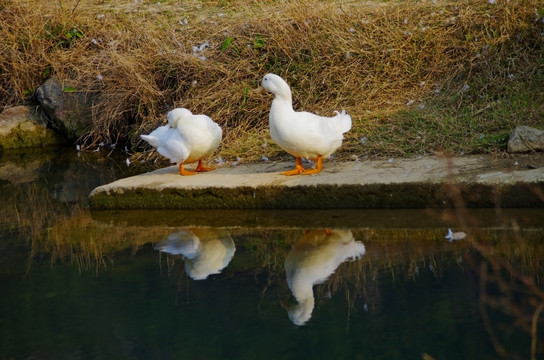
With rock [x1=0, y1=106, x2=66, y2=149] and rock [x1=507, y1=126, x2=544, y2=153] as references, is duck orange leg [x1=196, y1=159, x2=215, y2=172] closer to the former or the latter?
rock [x1=507, y1=126, x2=544, y2=153]

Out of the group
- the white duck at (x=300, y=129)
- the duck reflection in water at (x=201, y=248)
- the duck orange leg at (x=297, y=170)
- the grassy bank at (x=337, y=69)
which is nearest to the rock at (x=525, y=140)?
the grassy bank at (x=337, y=69)

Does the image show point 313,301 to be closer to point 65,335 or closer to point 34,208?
point 65,335

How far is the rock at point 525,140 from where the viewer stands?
6.44 meters

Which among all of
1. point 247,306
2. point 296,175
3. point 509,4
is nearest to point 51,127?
point 296,175

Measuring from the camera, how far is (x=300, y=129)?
20.8ft

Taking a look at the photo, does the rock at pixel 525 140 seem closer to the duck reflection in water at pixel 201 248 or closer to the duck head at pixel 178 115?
the duck reflection in water at pixel 201 248

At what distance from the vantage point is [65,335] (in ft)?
14.6

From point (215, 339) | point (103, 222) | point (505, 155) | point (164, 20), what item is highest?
point (164, 20)

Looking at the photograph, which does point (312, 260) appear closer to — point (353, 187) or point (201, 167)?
point (353, 187)

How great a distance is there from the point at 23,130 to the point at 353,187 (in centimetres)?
598

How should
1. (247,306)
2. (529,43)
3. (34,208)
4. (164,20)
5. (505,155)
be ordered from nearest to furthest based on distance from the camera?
(247,306) → (505,155) → (34,208) → (529,43) → (164,20)

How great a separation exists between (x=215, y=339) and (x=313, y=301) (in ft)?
2.22

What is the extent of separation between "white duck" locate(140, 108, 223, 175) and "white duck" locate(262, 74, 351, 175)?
0.70 meters

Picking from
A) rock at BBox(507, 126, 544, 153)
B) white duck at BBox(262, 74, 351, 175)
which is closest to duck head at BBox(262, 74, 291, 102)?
white duck at BBox(262, 74, 351, 175)
